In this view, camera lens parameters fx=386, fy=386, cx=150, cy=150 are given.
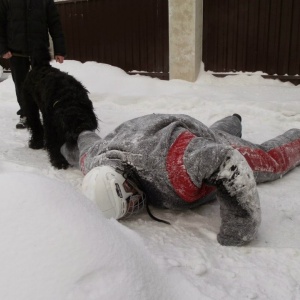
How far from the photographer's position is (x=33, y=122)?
10.8ft

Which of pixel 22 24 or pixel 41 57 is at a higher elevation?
pixel 22 24

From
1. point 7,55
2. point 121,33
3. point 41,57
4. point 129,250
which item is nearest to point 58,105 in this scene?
point 41,57

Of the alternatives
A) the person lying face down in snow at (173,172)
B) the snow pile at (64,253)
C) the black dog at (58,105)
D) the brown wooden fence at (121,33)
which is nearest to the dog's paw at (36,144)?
the black dog at (58,105)

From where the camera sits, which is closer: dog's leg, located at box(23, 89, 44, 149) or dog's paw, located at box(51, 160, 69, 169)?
dog's paw, located at box(51, 160, 69, 169)

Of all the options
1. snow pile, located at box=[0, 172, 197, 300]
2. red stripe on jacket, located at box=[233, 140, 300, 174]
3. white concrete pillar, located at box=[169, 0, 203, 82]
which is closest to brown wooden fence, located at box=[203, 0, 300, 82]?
white concrete pillar, located at box=[169, 0, 203, 82]

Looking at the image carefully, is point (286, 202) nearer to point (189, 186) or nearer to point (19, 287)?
point (189, 186)

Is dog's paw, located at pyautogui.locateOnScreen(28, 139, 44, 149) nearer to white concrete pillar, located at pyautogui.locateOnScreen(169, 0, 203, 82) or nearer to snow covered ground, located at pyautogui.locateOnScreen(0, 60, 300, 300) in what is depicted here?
snow covered ground, located at pyautogui.locateOnScreen(0, 60, 300, 300)

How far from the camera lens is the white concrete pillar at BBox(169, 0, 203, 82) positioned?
18.0ft

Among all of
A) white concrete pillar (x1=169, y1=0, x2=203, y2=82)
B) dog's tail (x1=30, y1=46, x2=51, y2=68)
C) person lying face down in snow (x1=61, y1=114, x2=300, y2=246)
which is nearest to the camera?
person lying face down in snow (x1=61, y1=114, x2=300, y2=246)

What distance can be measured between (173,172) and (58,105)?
1.35 m

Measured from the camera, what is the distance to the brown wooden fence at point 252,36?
520 cm

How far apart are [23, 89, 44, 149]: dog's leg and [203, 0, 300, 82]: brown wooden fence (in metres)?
3.34

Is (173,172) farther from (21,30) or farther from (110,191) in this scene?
(21,30)

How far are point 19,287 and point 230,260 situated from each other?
2.75ft
